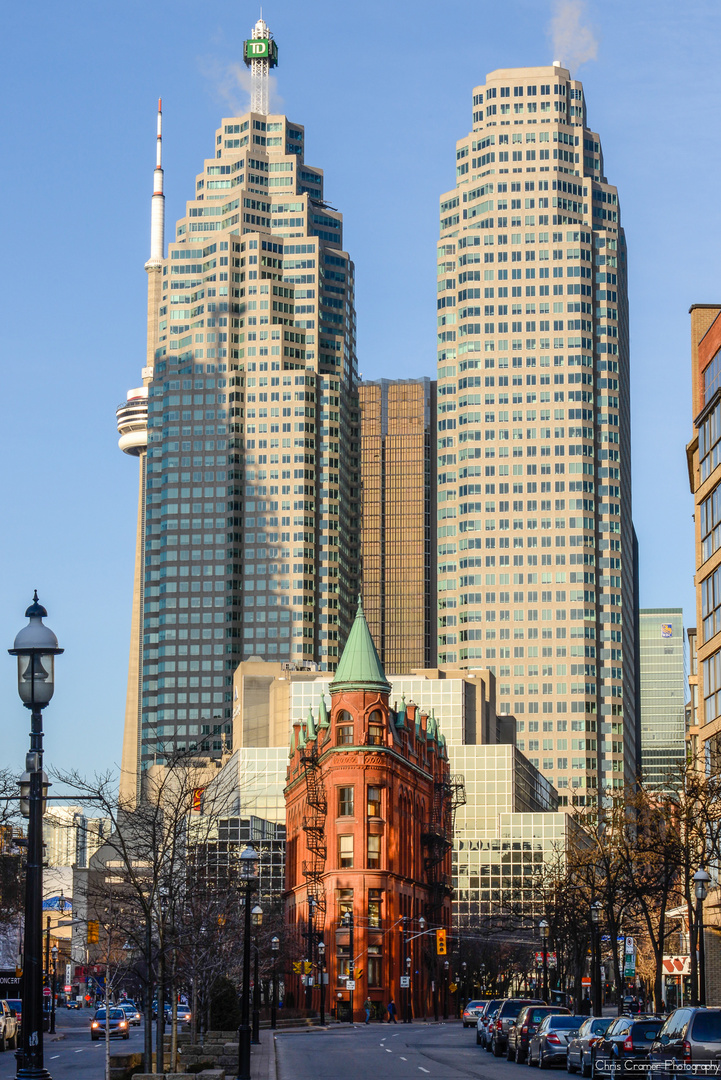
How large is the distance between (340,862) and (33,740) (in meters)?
87.1

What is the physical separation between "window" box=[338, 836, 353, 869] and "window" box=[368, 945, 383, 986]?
574cm

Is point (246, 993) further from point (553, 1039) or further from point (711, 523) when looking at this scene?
point (711, 523)

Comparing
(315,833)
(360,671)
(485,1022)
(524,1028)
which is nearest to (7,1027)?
(485,1022)

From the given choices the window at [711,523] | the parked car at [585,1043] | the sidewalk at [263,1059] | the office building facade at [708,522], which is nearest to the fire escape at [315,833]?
the sidewalk at [263,1059]

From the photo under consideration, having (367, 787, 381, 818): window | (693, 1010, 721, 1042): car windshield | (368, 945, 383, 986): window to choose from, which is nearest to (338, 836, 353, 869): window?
(367, 787, 381, 818): window

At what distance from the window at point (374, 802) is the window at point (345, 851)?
2215 mm

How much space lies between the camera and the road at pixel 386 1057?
44.5 m

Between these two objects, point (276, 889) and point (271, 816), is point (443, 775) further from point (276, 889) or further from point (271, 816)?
point (271, 816)

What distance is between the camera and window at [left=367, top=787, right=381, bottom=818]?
353 ft

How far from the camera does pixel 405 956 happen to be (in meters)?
113

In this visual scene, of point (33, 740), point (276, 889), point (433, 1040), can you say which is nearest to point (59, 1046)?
point (433, 1040)

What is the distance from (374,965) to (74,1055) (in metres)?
45.2

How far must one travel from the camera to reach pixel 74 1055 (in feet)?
210

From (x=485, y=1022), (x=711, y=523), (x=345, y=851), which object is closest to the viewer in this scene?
(x=711, y=523)
